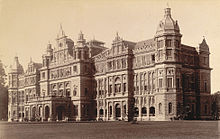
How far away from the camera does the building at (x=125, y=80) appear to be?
5659 cm

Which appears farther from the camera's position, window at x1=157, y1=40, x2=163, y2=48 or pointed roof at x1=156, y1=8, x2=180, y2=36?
window at x1=157, y1=40, x2=163, y2=48

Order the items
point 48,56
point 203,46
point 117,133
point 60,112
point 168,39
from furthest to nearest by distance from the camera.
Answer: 1. point 48,56
2. point 60,112
3. point 203,46
4. point 168,39
5. point 117,133

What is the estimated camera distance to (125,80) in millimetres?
64875

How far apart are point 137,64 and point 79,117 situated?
16.3 meters

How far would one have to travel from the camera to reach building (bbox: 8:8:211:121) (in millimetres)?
56594

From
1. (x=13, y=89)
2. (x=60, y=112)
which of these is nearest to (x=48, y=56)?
A: (x=60, y=112)

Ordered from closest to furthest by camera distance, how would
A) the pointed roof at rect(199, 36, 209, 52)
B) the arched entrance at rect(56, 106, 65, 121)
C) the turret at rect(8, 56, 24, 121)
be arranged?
the pointed roof at rect(199, 36, 209, 52), the arched entrance at rect(56, 106, 65, 121), the turret at rect(8, 56, 24, 121)

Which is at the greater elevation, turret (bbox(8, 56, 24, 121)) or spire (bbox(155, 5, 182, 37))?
spire (bbox(155, 5, 182, 37))

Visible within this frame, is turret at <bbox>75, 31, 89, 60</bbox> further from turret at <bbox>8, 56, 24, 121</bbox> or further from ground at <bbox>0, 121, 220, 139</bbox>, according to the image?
ground at <bbox>0, 121, 220, 139</bbox>

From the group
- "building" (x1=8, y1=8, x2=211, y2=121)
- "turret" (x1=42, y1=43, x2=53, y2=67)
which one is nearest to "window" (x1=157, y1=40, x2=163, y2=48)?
"building" (x1=8, y1=8, x2=211, y2=121)

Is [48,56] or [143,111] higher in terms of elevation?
[48,56]

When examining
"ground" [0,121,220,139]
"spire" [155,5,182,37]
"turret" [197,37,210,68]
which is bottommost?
"ground" [0,121,220,139]

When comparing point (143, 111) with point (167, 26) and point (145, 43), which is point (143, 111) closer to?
point (145, 43)

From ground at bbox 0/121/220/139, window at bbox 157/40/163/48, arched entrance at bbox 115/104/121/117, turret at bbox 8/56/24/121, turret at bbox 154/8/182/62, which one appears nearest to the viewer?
ground at bbox 0/121/220/139
